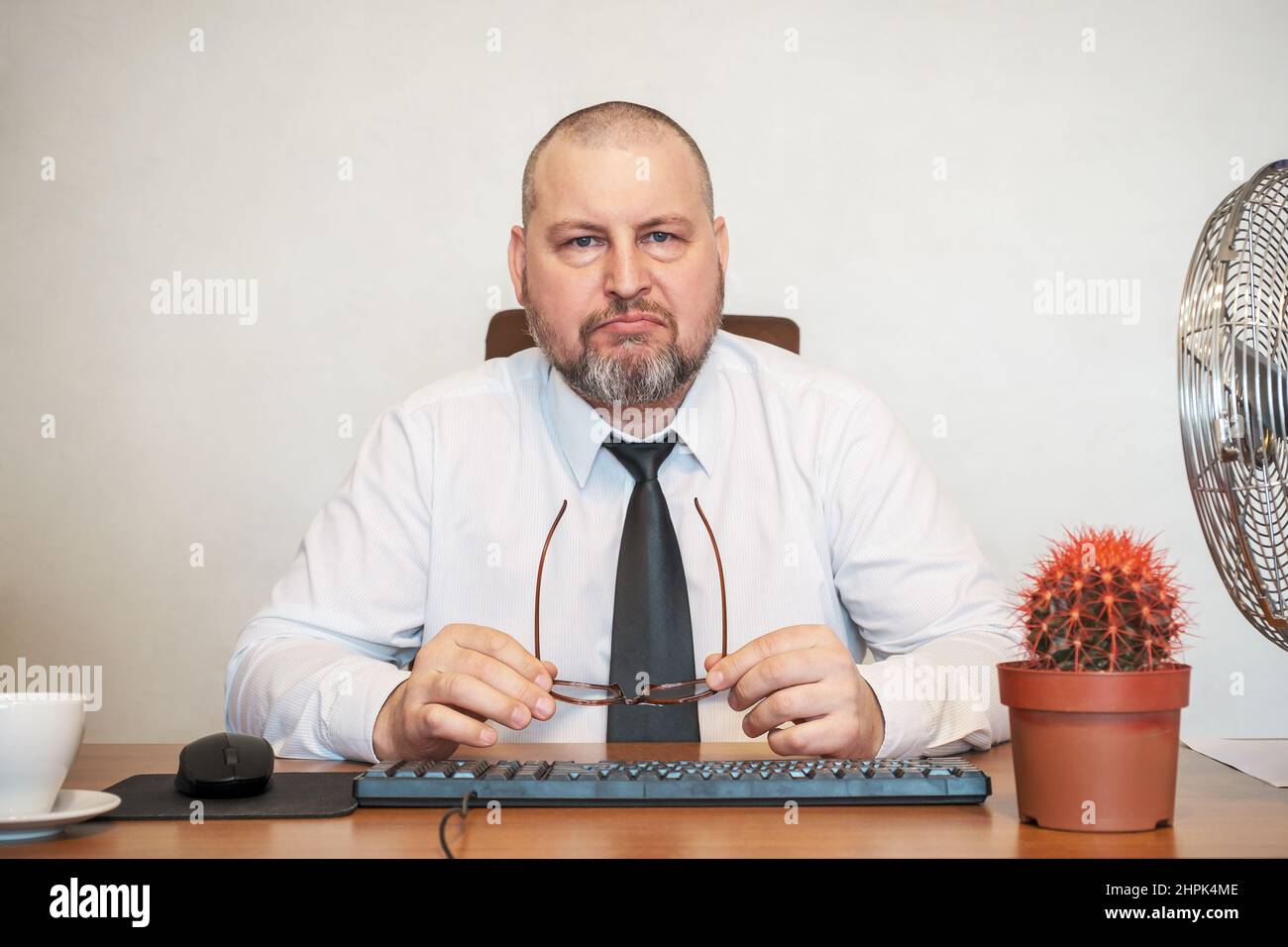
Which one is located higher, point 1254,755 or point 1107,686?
point 1107,686

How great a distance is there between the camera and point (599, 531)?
1.76 metres

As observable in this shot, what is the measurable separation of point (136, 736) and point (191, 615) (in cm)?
29

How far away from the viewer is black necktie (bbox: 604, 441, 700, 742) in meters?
1.55

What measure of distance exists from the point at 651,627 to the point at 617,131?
748mm

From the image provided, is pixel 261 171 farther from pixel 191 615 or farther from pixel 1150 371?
pixel 1150 371

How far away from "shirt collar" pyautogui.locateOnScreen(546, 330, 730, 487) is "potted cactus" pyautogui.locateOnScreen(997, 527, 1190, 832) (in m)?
0.98

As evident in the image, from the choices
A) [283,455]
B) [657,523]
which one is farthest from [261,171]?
[657,523]

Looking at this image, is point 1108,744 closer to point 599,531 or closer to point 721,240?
point 599,531

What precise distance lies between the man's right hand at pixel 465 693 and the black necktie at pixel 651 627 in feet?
1.22

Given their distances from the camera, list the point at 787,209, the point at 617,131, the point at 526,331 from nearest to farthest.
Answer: the point at 617,131, the point at 526,331, the point at 787,209

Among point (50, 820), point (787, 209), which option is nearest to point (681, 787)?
point (50, 820)

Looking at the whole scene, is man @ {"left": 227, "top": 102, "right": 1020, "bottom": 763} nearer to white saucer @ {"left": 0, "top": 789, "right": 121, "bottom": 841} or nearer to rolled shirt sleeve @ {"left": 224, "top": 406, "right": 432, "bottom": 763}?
rolled shirt sleeve @ {"left": 224, "top": 406, "right": 432, "bottom": 763}

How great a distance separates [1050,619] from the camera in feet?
2.77
